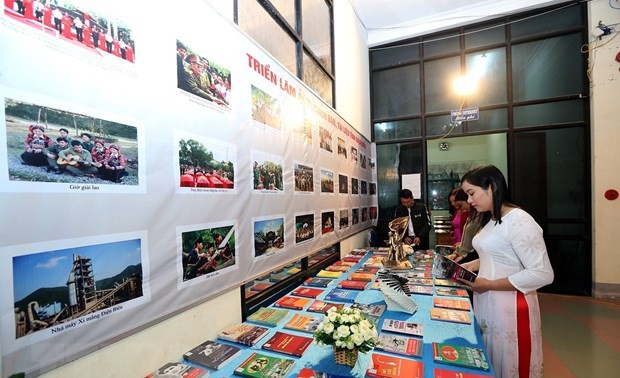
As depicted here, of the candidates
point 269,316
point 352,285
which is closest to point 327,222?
point 352,285

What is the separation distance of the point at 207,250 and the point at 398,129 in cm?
438

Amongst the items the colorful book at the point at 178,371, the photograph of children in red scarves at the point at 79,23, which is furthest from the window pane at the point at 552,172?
the photograph of children in red scarves at the point at 79,23

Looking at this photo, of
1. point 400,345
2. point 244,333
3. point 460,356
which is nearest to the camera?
point 460,356

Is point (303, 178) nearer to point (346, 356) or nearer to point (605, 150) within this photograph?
point (346, 356)

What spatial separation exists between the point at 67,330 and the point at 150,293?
10.2 inches

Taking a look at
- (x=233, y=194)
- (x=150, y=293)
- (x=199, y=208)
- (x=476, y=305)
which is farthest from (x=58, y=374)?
(x=476, y=305)

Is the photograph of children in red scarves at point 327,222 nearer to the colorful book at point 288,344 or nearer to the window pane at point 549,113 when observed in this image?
the colorful book at point 288,344

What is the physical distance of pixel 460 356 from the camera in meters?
1.17

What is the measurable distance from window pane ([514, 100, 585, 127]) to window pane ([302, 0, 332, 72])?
10.2ft

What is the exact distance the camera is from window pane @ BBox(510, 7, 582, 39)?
3977 millimetres

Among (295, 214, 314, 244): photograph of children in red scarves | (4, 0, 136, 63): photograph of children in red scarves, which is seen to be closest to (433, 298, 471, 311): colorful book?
(295, 214, 314, 244): photograph of children in red scarves

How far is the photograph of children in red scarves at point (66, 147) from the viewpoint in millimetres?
724

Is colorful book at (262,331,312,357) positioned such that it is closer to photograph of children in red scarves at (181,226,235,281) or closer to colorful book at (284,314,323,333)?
colorful book at (284,314,323,333)

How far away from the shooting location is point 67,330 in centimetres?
81
